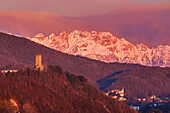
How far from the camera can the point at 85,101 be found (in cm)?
17350

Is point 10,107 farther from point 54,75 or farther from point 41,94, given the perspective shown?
point 54,75

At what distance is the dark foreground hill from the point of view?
13762 centimetres

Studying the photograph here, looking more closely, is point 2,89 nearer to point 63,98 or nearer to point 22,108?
point 22,108

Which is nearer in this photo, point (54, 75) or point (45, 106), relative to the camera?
point (45, 106)

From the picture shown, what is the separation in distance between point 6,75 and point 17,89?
55.7ft

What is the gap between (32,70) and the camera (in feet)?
595

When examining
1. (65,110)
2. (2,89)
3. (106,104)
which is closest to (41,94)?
(65,110)

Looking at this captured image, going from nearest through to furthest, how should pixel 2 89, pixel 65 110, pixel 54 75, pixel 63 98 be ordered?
pixel 2 89 → pixel 65 110 → pixel 63 98 → pixel 54 75

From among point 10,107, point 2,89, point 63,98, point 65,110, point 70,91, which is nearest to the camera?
point 10,107

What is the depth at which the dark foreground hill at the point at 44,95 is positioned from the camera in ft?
452

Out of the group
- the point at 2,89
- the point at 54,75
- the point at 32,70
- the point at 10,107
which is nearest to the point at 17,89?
the point at 2,89

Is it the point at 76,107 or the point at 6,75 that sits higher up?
the point at 6,75

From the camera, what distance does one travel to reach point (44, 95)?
6250 inches

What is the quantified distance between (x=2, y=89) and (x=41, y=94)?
19.6 metres
